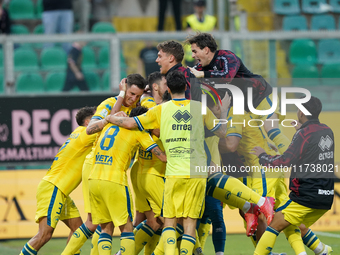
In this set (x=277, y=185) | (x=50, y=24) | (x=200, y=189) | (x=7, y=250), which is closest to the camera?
(x=200, y=189)

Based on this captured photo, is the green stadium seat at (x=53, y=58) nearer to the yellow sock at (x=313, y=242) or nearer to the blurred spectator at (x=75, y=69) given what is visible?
the blurred spectator at (x=75, y=69)

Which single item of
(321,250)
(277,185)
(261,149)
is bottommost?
(321,250)

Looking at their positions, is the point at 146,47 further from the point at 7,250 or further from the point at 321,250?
the point at 321,250

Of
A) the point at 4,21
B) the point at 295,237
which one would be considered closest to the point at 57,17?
the point at 4,21

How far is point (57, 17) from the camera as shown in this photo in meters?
12.0

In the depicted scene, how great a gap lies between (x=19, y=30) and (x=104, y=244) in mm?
8521

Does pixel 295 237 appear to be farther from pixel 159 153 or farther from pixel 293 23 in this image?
pixel 293 23

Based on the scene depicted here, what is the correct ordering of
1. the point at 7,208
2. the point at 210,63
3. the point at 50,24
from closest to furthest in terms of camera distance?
the point at 210,63
the point at 7,208
the point at 50,24

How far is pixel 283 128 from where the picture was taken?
8617mm

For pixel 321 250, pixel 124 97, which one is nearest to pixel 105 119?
pixel 124 97

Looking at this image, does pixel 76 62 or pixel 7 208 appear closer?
pixel 7 208

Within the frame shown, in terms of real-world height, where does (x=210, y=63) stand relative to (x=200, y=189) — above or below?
above

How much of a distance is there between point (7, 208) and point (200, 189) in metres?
4.83

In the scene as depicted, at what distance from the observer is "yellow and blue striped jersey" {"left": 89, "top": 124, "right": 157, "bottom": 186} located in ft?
19.9
